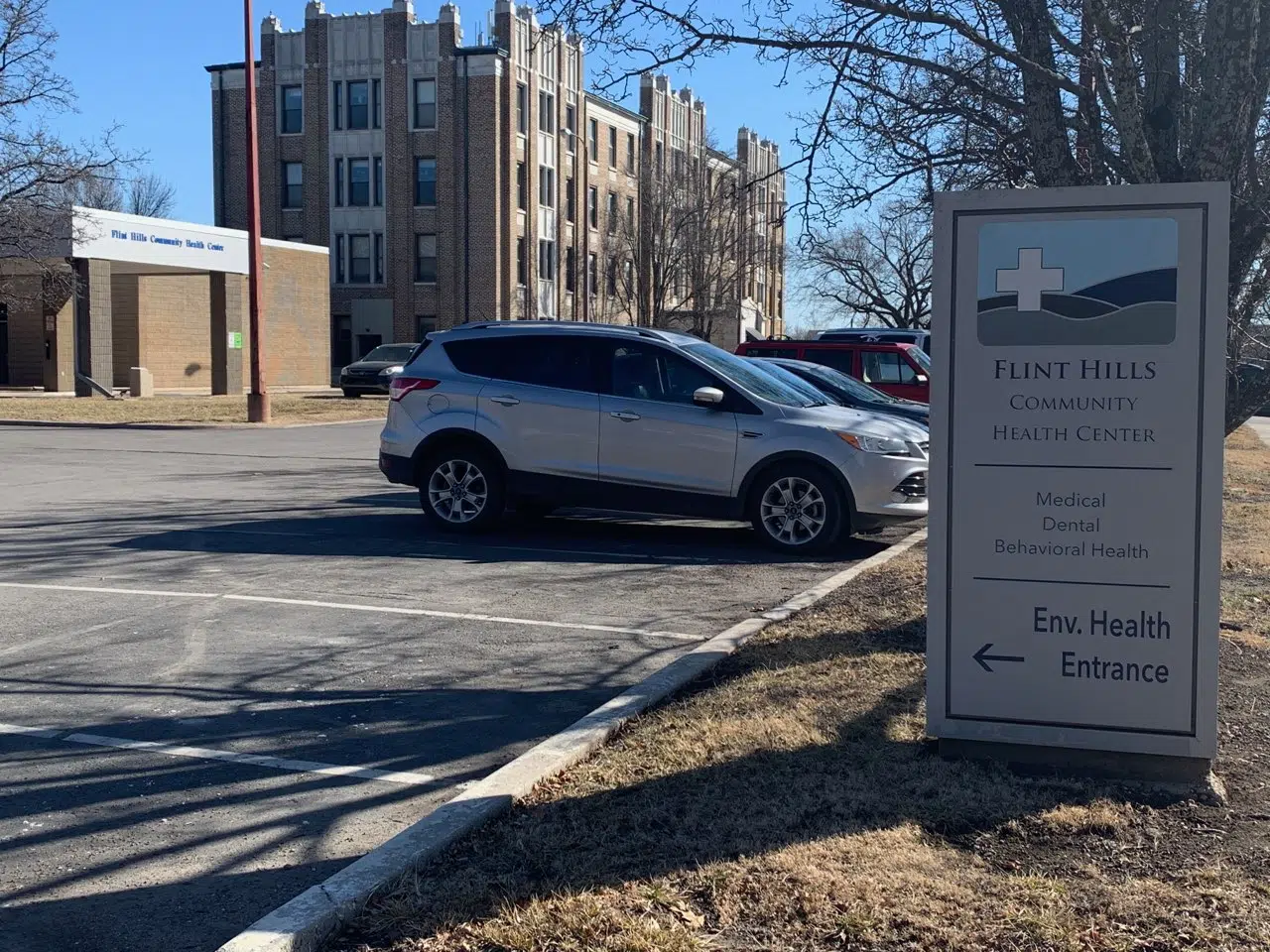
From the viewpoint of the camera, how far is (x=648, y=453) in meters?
11.2

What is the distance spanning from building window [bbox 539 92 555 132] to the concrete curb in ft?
173

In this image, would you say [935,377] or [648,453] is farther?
[648,453]

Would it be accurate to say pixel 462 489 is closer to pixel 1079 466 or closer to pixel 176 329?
pixel 1079 466


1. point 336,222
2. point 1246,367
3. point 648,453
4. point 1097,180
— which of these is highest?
point 336,222

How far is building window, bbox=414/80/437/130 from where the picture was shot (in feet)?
178

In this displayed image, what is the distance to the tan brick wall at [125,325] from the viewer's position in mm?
45438

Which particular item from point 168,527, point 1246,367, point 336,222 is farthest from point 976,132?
point 336,222

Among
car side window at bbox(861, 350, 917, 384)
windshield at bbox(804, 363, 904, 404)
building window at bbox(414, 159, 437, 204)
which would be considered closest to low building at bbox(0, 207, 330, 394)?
building window at bbox(414, 159, 437, 204)

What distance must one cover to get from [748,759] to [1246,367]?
184 inches

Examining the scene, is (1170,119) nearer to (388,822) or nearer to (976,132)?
(976,132)

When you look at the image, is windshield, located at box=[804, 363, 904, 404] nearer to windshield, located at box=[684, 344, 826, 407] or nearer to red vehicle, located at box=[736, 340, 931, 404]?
windshield, located at box=[684, 344, 826, 407]

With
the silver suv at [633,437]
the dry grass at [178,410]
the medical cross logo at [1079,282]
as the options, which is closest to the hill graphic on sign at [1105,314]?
the medical cross logo at [1079,282]

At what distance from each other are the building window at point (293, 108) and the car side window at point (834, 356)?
42.5 meters

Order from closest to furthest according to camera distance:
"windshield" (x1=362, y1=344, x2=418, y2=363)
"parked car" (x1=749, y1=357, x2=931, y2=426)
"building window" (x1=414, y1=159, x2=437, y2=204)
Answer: "parked car" (x1=749, y1=357, x2=931, y2=426), "windshield" (x1=362, y1=344, x2=418, y2=363), "building window" (x1=414, y1=159, x2=437, y2=204)
